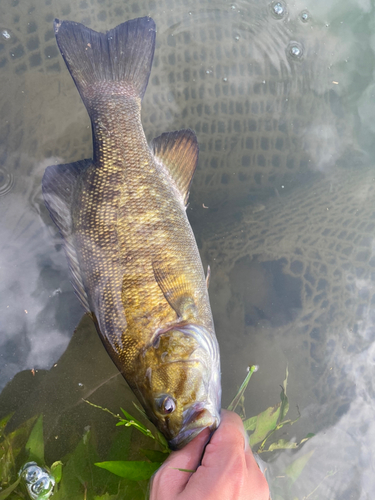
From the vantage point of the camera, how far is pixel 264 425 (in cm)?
189

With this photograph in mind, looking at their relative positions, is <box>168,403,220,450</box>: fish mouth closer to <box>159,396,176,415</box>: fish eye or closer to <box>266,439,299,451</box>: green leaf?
<box>159,396,176,415</box>: fish eye

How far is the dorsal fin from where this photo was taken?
5.78 ft

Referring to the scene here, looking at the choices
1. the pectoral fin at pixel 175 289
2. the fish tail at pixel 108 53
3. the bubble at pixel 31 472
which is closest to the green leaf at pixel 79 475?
the bubble at pixel 31 472

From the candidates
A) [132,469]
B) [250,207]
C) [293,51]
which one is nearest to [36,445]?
[132,469]

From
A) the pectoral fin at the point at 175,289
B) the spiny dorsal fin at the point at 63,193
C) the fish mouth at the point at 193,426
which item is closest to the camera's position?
the fish mouth at the point at 193,426

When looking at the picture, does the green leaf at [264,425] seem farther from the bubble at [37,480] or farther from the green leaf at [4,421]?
the green leaf at [4,421]

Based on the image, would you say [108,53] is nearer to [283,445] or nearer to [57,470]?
[57,470]

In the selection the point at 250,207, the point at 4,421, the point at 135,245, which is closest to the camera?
the point at 135,245

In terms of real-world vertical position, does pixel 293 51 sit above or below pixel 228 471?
above

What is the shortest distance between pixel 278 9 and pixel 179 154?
141cm

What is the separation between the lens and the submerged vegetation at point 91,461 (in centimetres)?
163

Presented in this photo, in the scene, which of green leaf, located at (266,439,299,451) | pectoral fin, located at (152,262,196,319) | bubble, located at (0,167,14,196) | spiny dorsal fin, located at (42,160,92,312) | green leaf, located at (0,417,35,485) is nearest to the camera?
pectoral fin, located at (152,262,196,319)

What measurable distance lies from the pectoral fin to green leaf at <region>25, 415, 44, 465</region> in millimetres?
959

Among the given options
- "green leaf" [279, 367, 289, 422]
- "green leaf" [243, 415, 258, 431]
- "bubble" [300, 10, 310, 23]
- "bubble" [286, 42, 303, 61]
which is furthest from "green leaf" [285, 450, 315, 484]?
"bubble" [300, 10, 310, 23]
